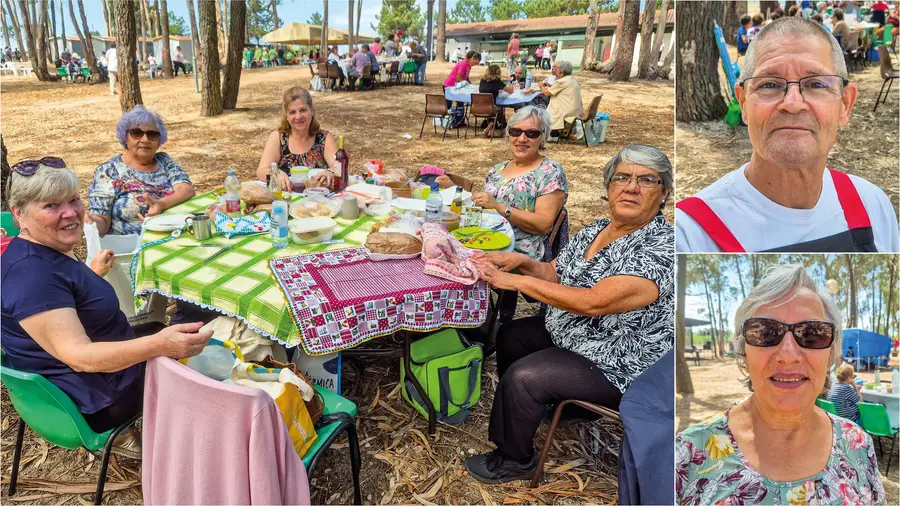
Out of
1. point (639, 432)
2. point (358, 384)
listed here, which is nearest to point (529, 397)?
point (639, 432)

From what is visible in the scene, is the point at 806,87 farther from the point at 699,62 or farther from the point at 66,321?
the point at 66,321

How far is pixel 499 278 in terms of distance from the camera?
7.71 ft

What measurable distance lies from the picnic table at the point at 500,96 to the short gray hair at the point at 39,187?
8.29 metres

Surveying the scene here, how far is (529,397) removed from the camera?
2188mm

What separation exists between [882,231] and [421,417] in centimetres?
222

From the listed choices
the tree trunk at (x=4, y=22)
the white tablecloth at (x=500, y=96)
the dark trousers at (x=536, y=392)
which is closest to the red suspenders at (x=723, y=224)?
the dark trousers at (x=536, y=392)

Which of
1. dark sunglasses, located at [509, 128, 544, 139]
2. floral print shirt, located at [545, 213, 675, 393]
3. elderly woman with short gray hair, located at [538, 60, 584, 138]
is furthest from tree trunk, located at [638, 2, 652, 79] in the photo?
floral print shirt, located at [545, 213, 675, 393]

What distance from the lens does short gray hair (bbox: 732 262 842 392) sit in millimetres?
911

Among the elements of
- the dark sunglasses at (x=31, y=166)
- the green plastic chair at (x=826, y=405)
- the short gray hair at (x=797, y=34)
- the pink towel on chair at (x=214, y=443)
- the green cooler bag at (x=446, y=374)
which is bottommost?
the green cooler bag at (x=446, y=374)

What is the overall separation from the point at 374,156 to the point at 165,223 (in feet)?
20.0

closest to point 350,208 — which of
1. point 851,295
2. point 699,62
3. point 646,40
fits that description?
point 699,62

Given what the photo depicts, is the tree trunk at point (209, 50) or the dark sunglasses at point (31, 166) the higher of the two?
the tree trunk at point (209, 50)

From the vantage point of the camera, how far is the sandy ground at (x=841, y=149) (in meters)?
0.96

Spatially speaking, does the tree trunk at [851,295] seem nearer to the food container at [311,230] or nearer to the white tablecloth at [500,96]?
the food container at [311,230]
